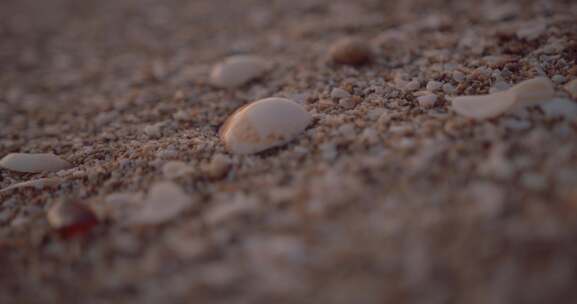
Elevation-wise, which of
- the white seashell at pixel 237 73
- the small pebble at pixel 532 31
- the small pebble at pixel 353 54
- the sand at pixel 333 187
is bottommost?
the sand at pixel 333 187

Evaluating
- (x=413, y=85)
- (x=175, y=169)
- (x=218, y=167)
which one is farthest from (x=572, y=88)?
(x=175, y=169)

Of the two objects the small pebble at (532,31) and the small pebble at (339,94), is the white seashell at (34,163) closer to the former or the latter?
the small pebble at (339,94)

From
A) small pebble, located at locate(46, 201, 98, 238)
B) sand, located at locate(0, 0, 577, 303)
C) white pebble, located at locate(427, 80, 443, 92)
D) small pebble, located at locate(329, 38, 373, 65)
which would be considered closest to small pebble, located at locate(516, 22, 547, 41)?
sand, located at locate(0, 0, 577, 303)

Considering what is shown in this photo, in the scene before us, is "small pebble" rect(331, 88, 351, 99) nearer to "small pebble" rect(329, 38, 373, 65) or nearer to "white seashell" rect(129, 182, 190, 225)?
"small pebble" rect(329, 38, 373, 65)

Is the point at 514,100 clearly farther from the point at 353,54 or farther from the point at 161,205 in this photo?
the point at 161,205

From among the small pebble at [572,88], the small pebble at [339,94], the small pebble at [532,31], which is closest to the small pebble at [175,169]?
the small pebble at [339,94]
